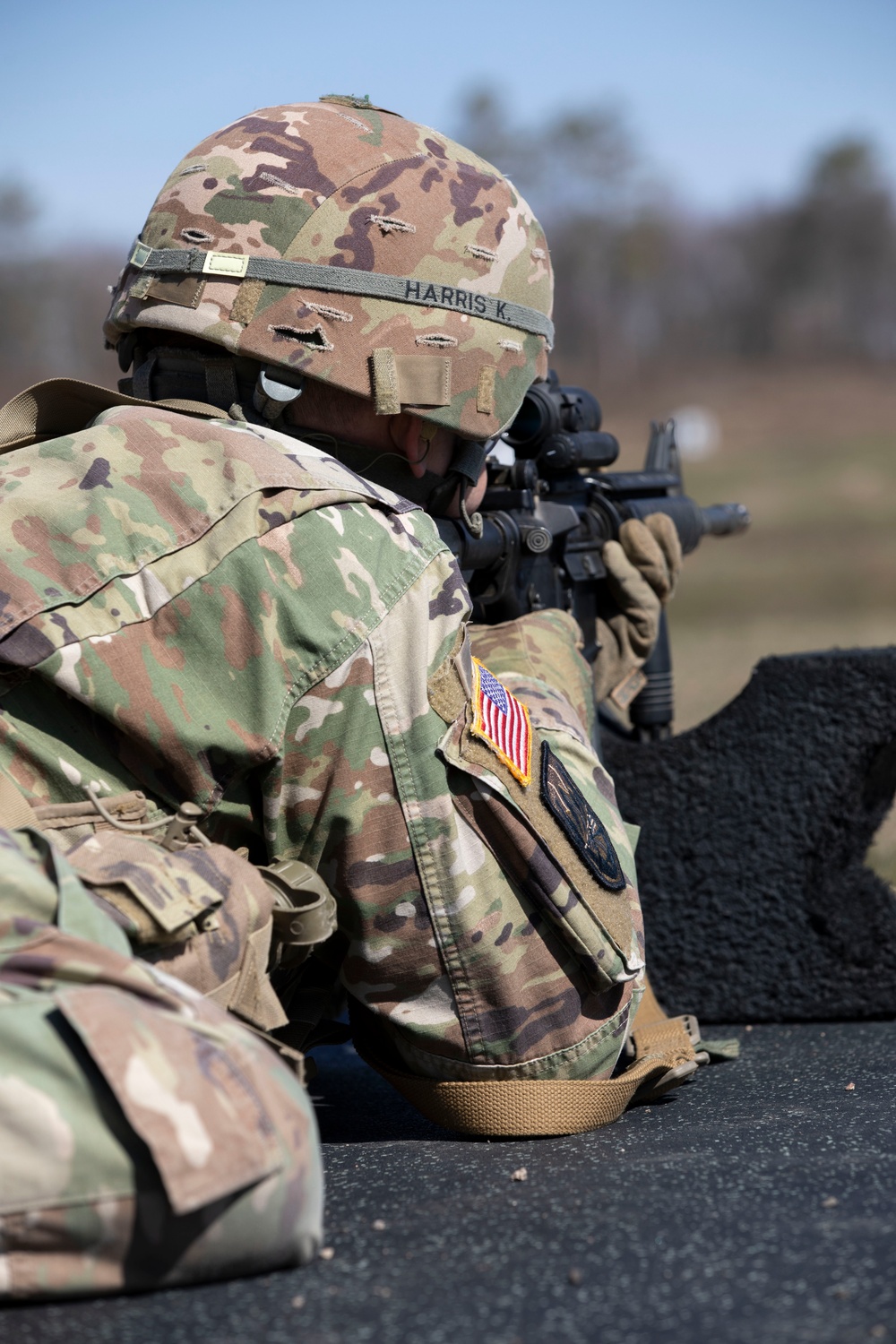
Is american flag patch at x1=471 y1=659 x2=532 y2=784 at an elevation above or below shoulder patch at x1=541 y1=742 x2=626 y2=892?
above

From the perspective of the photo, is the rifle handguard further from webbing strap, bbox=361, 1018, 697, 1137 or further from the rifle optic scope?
the rifle optic scope

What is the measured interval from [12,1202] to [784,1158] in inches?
42.1

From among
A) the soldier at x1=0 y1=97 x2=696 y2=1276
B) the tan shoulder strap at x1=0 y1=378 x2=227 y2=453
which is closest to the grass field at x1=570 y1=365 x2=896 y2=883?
the soldier at x1=0 y1=97 x2=696 y2=1276

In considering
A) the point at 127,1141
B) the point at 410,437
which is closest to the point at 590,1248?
the point at 127,1141

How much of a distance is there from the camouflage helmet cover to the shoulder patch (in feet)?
2.26

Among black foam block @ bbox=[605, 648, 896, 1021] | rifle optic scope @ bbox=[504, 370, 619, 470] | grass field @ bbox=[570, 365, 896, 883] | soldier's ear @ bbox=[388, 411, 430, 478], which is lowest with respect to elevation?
grass field @ bbox=[570, 365, 896, 883]

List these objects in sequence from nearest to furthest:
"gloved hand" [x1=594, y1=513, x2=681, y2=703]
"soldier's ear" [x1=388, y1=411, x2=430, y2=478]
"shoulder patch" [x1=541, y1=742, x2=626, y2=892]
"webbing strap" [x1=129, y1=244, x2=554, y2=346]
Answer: "shoulder patch" [x1=541, y1=742, x2=626, y2=892] → "webbing strap" [x1=129, y1=244, x2=554, y2=346] → "soldier's ear" [x1=388, y1=411, x2=430, y2=478] → "gloved hand" [x1=594, y1=513, x2=681, y2=703]

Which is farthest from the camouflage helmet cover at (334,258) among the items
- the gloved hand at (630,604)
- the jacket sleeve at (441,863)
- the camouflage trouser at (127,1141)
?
the camouflage trouser at (127,1141)

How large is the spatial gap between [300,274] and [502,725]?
2.77 ft

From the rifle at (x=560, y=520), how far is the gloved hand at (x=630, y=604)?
0.03 meters

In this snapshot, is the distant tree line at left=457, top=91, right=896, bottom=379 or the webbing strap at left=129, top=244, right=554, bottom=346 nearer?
the webbing strap at left=129, top=244, right=554, bottom=346

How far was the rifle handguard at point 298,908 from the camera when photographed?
2.01 metres

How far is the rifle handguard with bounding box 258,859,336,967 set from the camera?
79.2 inches

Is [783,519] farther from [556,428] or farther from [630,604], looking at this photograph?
[556,428]
